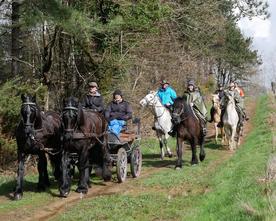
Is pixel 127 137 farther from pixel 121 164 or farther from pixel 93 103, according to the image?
pixel 93 103

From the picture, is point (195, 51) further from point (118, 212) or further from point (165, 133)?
point (118, 212)

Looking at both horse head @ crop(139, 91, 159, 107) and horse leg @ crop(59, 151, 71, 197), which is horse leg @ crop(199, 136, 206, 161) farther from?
A: horse leg @ crop(59, 151, 71, 197)

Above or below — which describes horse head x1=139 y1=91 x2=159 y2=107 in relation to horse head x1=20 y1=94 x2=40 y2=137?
above

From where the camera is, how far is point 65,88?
21406 millimetres

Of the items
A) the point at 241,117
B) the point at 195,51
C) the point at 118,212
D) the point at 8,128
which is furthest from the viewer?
the point at 195,51

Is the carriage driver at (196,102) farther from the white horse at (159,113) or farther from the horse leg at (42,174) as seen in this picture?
the horse leg at (42,174)

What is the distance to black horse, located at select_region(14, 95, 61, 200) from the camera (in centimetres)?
1123

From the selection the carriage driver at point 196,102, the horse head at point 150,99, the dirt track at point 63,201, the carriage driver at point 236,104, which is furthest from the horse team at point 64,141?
the carriage driver at point 236,104

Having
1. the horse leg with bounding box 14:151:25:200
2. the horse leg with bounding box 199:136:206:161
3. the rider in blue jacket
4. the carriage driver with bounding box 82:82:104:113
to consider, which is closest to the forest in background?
the carriage driver with bounding box 82:82:104:113

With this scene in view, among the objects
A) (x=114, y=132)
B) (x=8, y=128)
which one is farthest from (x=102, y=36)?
(x=114, y=132)

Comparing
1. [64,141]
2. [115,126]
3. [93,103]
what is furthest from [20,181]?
[93,103]

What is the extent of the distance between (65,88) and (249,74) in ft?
150

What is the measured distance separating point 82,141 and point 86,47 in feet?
32.5

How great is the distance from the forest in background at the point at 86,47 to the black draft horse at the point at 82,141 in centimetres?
343
